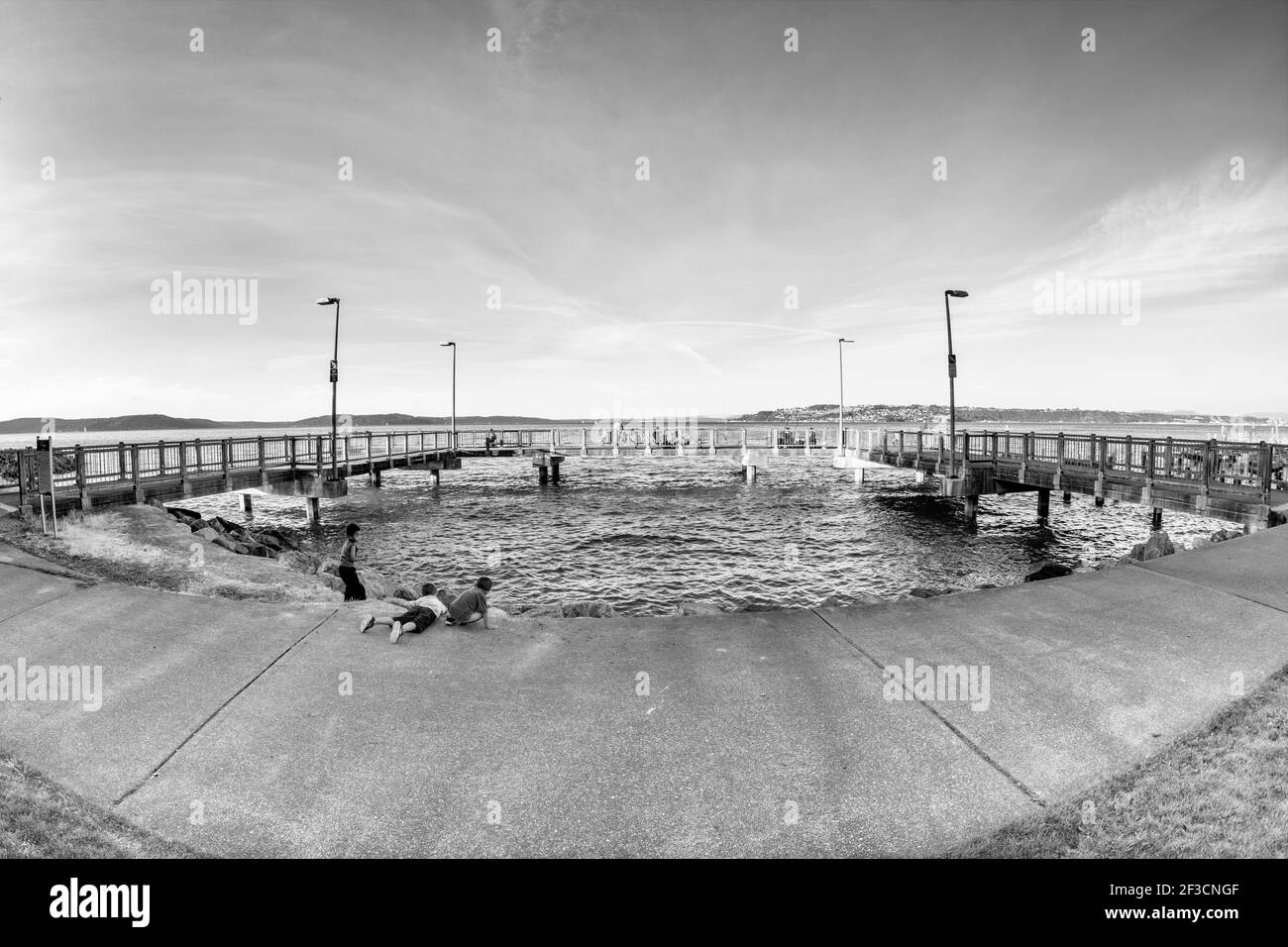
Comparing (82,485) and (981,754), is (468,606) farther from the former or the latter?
(82,485)

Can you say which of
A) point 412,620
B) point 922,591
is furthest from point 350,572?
point 922,591

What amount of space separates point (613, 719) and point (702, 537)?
21078 mm

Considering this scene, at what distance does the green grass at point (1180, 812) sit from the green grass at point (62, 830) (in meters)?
4.87

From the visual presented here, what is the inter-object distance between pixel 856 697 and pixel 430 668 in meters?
4.27

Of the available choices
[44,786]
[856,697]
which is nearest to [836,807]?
[856,697]

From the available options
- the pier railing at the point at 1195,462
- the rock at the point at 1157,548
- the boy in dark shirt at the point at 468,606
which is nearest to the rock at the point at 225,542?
the boy in dark shirt at the point at 468,606

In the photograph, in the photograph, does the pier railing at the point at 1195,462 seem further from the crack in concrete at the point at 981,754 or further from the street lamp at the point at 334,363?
the street lamp at the point at 334,363

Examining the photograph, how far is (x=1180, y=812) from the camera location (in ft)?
12.7

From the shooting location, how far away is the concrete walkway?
13.2 feet

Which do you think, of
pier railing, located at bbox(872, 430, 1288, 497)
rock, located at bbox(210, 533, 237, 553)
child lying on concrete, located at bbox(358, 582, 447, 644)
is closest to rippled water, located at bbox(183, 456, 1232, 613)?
pier railing, located at bbox(872, 430, 1288, 497)
